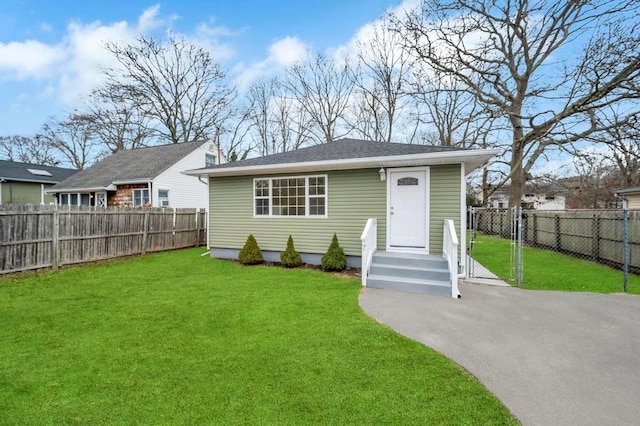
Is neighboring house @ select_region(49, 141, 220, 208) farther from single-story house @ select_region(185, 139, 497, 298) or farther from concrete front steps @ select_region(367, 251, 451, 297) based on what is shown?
concrete front steps @ select_region(367, 251, 451, 297)

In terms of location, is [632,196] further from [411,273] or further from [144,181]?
[144,181]

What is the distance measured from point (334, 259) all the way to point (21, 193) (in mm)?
22188

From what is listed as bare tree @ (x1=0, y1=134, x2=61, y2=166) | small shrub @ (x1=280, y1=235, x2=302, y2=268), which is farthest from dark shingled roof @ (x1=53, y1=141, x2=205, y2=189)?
bare tree @ (x1=0, y1=134, x2=61, y2=166)

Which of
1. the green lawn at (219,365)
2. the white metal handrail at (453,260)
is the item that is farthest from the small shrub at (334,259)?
the white metal handrail at (453,260)

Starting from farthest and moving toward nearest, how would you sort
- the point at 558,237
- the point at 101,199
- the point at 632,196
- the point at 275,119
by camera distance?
the point at 275,119 < the point at 101,199 < the point at 632,196 < the point at 558,237

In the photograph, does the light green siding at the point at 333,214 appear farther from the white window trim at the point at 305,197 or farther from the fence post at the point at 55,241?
the fence post at the point at 55,241

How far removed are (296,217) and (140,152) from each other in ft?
48.7

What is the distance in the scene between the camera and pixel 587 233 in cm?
956

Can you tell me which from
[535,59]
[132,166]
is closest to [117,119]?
[132,166]

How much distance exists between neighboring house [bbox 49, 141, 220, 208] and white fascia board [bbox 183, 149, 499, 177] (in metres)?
6.60

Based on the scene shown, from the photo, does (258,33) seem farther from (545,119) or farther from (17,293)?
(545,119)

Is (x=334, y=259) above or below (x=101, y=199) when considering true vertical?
below

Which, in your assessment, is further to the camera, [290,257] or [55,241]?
[290,257]

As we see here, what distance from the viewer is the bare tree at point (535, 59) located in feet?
38.6
